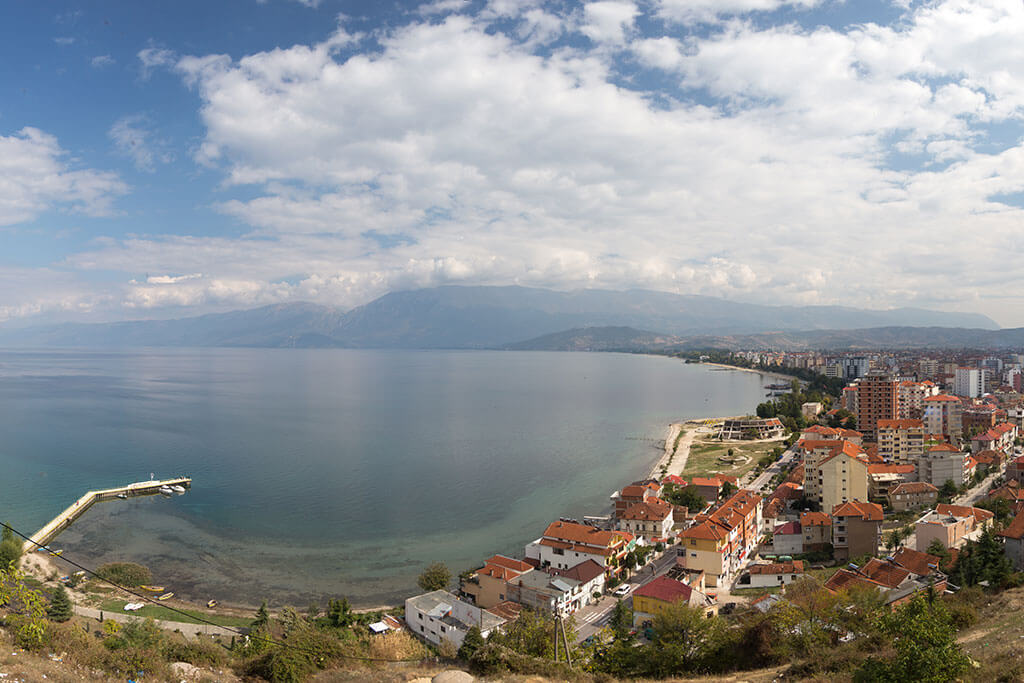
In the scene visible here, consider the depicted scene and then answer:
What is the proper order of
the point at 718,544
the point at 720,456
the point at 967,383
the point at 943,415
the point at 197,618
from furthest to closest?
the point at 967,383 < the point at 943,415 < the point at 720,456 < the point at 718,544 < the point at 197,618

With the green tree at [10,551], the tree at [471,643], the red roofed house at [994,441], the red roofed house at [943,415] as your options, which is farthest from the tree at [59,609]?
the red roofed house at [943,415]

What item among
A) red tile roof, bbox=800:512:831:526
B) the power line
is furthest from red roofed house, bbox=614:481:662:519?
the power line

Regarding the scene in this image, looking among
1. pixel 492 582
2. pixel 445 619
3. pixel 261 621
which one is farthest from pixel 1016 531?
pixel 261 621

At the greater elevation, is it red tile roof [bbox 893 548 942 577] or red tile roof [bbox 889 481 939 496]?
red tile roof [bbox 893 548 942 577]

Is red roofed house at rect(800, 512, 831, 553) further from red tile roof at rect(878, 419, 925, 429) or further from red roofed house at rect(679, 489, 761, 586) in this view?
red tile roof at rect(878, 419, 925, 429)

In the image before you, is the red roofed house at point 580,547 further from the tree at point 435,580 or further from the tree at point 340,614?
the tree at point 340,614

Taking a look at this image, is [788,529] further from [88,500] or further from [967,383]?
[967,383]

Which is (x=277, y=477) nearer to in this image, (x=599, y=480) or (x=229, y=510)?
(x=229, y=510)

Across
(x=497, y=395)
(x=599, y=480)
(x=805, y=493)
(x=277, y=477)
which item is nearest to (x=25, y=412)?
(x=277, y=477)
